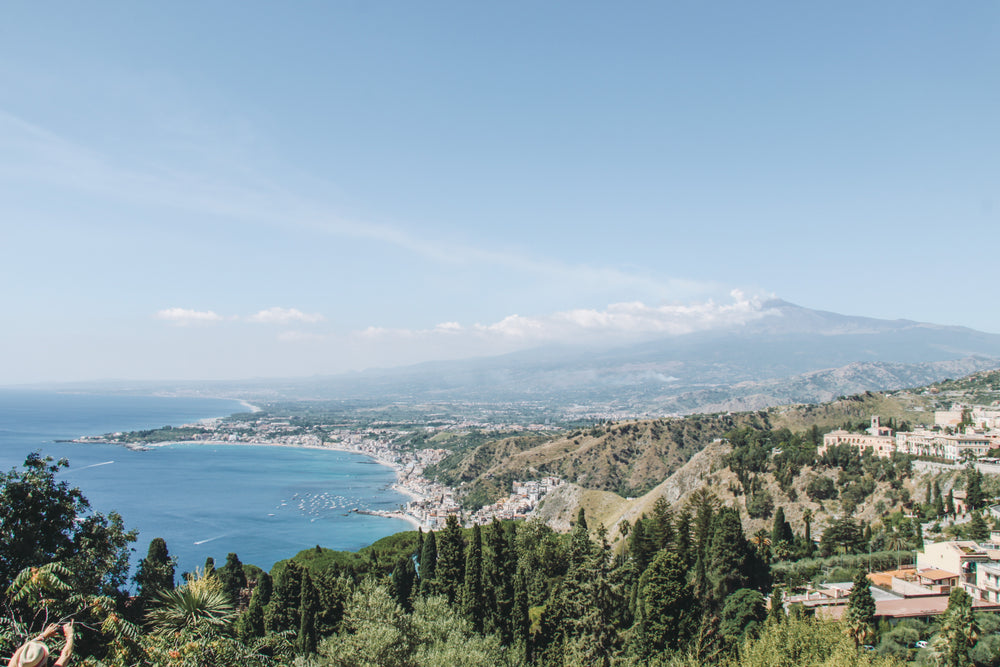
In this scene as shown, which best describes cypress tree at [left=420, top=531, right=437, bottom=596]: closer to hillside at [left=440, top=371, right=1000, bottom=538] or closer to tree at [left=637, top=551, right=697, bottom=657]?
hillside at [left=440, top=371, right=1000, bottom=538]

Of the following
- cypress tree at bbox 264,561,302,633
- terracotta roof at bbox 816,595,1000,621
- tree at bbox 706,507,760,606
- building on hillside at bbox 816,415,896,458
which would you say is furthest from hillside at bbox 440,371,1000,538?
cypress tree at bbox 264,561,302,633

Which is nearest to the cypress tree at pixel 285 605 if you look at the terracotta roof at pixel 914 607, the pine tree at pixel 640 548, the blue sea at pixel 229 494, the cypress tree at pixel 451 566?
the cypress tree at pixel 451 566

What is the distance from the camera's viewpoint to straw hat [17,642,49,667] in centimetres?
340

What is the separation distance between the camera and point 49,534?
1319cm

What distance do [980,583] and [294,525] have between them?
73278 millimetres

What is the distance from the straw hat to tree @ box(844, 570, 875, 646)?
24.9 meters

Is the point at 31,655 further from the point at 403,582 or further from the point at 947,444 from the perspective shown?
the point at 947,444

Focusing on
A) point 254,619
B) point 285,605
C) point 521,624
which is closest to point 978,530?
point 521,624

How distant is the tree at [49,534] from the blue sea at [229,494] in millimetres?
50493

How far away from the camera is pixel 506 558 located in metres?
32.4

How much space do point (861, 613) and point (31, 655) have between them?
25702 millimetres

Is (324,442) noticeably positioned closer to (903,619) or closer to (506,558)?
(506,558)

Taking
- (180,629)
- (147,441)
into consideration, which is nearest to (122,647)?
(180,629)

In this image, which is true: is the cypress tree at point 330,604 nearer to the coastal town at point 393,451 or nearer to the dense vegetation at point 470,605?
the dense vegetation at point 470,605
